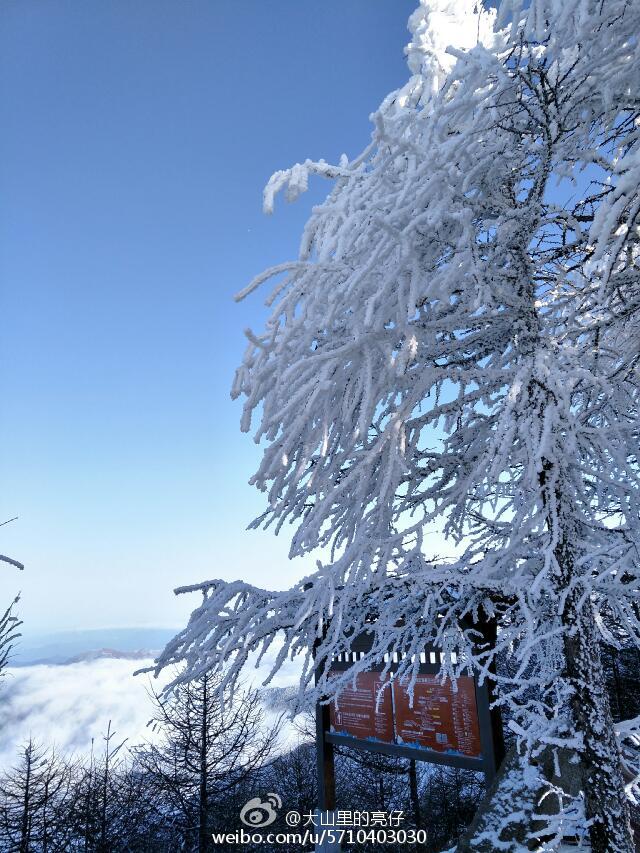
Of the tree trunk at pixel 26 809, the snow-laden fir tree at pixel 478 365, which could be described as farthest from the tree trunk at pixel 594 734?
the tree trunk at pixel 26 809

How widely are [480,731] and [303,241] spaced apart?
5.77 meters

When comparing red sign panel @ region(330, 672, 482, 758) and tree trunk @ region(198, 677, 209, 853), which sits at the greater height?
red sign panel @ region(330, 672, 482, 758)

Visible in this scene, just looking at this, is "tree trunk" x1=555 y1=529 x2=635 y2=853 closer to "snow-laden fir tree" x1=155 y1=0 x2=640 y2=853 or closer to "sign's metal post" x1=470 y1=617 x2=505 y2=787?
"snow-laden fir tree" x1=155 y1=0 x2=640 y2=853

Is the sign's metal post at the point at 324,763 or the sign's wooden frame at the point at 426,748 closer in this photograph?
the sign's wooden frame at the point at 426,748

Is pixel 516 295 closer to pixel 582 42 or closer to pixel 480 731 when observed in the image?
pixel 582 42

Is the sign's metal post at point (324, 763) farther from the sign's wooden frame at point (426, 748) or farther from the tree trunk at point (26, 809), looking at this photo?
the tree trunk at point (26, 809)

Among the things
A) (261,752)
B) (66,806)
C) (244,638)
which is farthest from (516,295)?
(66,806)

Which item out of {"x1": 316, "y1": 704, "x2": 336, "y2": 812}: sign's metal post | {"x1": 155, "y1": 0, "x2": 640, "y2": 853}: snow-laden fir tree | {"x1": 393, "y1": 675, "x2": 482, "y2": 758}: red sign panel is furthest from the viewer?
{"x1": 316, "y1": 704, "x2": 336, "y2": 812}: sign's metal post

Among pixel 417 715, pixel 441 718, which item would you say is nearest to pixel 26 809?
pixel 417 715

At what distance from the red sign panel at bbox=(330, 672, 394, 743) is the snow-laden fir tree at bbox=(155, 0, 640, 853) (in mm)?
3499

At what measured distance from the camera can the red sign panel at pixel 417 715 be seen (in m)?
5.64

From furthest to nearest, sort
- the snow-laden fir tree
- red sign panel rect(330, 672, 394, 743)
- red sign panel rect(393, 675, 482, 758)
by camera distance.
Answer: red sign panel rect(330, 672, 394, 743)
red sign panel rect(393, 675, 482, 758)
the snow-laden fir tree

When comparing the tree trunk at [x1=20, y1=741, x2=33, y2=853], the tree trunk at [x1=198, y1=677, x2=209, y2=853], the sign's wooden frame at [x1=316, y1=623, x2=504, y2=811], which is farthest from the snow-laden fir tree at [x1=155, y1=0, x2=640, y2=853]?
the tree trunk at [x1=20, y1=741, x2=33, y2=853]

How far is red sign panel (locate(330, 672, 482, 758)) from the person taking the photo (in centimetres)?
564
